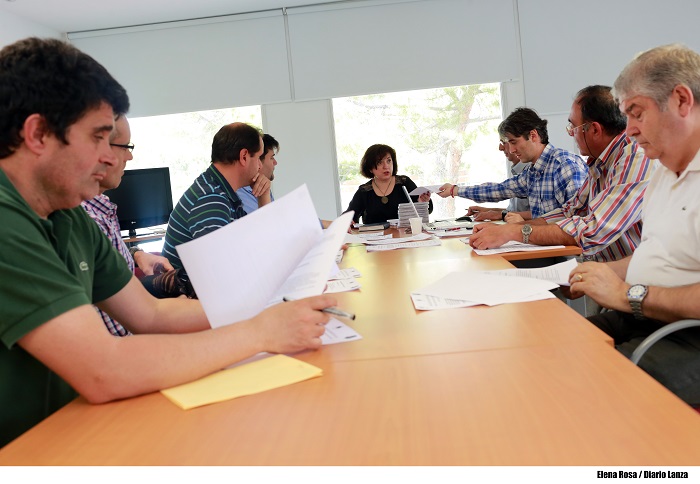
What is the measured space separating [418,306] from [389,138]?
5.76 meters

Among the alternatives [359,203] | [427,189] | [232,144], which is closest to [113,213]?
[232,144]

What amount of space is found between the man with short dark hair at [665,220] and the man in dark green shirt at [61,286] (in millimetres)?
1011

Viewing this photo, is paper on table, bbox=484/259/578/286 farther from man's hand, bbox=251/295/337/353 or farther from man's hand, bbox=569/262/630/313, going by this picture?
man's hand, bbox=251/295/337/353

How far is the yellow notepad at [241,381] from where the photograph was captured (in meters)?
1.06

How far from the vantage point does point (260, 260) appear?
1.31 metres

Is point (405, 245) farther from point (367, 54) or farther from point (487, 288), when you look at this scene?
point (367, 54)

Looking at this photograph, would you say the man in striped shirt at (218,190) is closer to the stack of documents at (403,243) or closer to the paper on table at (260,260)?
the stack of documents at (403,243)

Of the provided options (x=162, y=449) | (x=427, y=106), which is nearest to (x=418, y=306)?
(x=162, y=449)

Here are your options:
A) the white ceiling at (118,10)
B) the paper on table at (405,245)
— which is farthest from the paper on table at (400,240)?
the white ceiling at (118,10)

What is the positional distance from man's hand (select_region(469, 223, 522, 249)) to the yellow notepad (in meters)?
1.77

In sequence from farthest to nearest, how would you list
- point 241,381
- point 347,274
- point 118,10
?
1. point 118,10
2. point 347,274
3. point 241,381

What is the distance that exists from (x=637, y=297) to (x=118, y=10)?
21.1ft

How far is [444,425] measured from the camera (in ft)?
2.88
